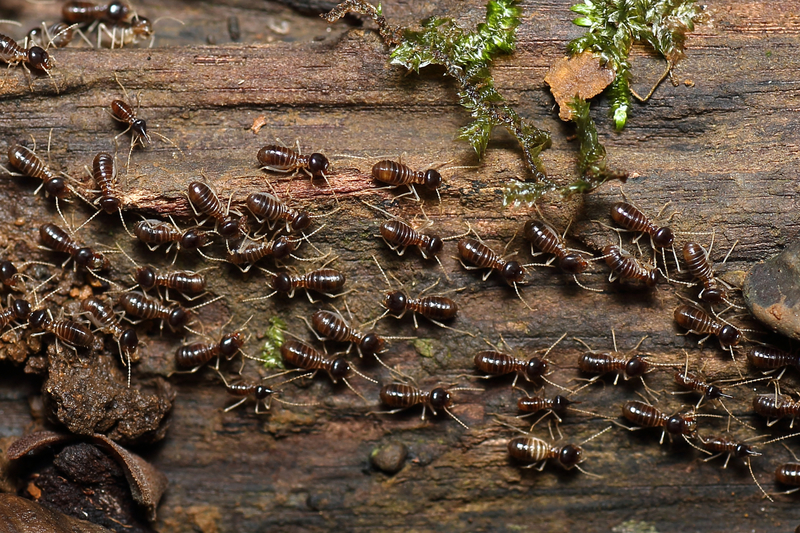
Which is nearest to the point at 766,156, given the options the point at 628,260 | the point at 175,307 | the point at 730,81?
the point at 730,81

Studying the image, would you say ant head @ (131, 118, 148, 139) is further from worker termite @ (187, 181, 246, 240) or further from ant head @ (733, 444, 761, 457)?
ant head @ (733, 444, 761, 457)

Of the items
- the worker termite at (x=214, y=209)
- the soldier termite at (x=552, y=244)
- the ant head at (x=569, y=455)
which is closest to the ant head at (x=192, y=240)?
the worker termite at (x=214, y=209)

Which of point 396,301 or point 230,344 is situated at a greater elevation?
point 396,301

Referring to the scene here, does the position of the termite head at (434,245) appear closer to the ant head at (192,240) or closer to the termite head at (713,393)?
the ant head at (192,240)

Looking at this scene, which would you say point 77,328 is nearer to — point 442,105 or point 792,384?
point 442,105

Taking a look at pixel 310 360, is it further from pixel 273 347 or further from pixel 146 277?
pixel 146 277

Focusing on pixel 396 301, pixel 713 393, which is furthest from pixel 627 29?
pixel 713 393
